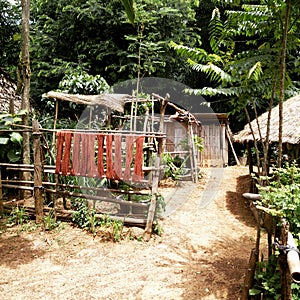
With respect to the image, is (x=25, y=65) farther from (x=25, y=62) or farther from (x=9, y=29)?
(x=9, y=29)

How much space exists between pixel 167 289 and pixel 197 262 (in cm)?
80

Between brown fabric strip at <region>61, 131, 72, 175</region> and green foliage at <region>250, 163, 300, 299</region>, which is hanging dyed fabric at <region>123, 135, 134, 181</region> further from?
green foliage at <region>250, 163, 300, 299</region>

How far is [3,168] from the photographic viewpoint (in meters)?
5.45

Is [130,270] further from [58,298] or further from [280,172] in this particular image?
[280,172]

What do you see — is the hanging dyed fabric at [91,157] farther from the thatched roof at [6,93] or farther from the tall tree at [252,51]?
the thatched roof at [6,93]

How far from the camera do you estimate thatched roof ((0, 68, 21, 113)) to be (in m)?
7.14

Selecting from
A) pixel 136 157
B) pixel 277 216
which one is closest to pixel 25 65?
pixel 136 157

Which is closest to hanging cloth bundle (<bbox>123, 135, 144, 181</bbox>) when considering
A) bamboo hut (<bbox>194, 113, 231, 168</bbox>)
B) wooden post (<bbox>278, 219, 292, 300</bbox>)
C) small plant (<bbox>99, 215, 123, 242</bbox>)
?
small plant (<bbox>99, 215, 123, 242</bbox>)

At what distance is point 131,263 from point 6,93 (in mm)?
5700

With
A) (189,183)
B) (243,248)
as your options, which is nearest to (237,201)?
(189,183)

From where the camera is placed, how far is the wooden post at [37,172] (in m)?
4.63

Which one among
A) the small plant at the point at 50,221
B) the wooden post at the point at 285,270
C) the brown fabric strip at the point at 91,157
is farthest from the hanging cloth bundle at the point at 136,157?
the wooden post at the point at 285,270

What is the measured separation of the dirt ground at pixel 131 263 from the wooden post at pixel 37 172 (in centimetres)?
33

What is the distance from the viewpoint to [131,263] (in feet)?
12.3
